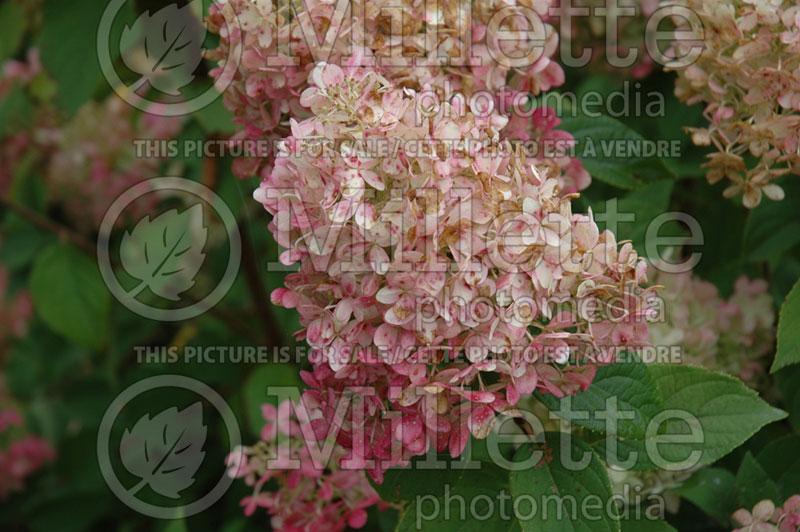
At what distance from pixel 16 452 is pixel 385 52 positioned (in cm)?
177

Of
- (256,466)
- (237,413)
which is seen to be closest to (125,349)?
(237,413)

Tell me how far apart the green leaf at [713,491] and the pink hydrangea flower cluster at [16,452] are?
1767 mm

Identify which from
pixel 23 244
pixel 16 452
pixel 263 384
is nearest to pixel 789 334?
pixel 263 384

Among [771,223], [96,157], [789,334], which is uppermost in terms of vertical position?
[96,157]

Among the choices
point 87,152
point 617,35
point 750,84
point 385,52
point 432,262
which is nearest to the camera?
point 432,262

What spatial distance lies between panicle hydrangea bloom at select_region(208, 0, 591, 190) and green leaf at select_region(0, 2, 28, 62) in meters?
0.98

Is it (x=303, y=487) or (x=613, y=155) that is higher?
(x=613, y=155)

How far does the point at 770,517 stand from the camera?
0.98m

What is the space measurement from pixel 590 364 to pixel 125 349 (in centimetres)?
175

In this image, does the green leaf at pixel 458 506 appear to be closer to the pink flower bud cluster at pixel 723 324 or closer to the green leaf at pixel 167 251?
the pink flower bud cluster at pixel 723 324

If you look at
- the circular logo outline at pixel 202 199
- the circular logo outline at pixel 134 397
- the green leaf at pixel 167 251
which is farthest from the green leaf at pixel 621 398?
the green leaf at pixel 167 251

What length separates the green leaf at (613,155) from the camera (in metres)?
1.08

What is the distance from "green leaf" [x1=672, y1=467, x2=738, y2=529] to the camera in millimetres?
1066

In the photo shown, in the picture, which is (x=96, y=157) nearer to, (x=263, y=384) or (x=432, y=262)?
(x=263, y=384)
